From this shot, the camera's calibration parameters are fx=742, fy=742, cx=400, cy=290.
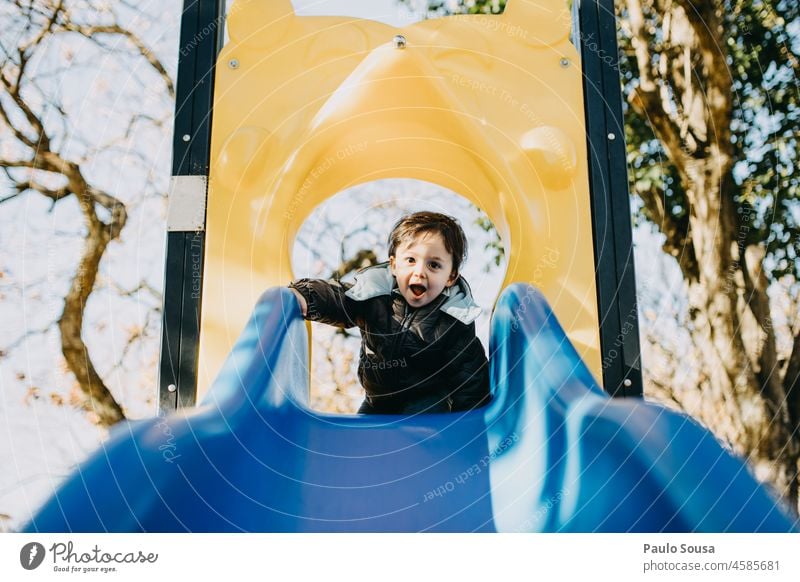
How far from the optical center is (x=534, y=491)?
0.87m

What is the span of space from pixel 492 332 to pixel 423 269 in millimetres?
178

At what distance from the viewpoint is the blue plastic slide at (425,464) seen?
0.75 m

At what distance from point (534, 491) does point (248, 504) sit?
0.33m

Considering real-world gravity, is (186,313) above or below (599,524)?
above

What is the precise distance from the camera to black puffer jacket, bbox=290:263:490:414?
1.19 metres

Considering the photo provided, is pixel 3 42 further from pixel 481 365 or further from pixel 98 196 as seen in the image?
pixel 481 365


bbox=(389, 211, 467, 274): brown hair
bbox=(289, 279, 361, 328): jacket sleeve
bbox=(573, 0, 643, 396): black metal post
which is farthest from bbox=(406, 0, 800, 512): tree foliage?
bbox=(289, 279, 361, 328): jacket sleeve

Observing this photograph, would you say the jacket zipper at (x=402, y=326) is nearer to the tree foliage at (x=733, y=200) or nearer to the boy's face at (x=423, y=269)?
the boy's face at (x=423, y=269)

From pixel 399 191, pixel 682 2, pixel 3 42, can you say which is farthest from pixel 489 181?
pixel 3 42

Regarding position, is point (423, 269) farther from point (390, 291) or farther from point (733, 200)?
point (733, 200)

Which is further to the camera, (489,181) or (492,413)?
(489,181)

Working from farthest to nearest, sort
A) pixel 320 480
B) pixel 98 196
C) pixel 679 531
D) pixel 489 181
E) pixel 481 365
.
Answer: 1. pixel 98 196
2. pixel 489 181
3. pixel 481 365
4. pixel 320 480
5. pixel 679 531

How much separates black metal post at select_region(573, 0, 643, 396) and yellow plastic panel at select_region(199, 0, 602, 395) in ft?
0.07

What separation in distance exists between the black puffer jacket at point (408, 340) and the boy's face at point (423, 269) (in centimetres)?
2
